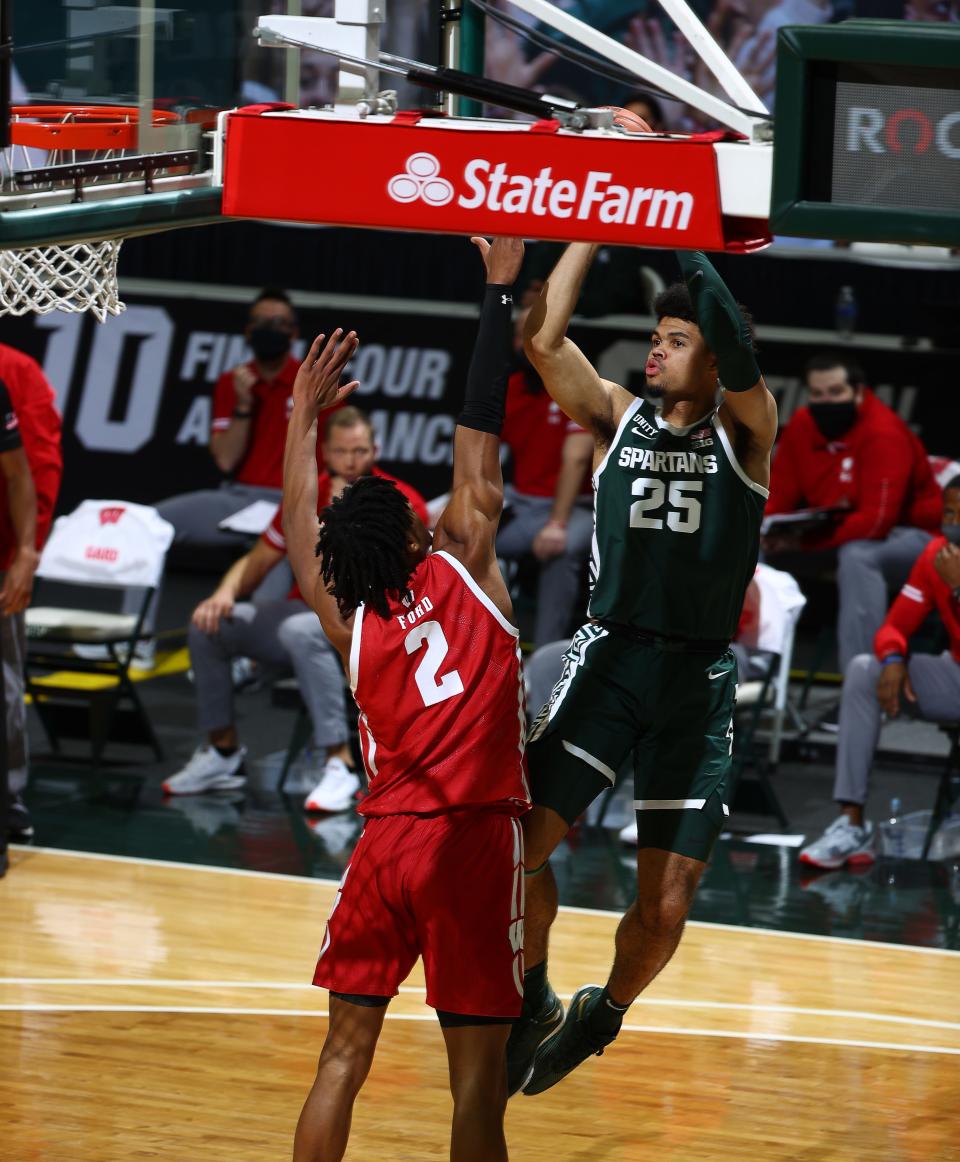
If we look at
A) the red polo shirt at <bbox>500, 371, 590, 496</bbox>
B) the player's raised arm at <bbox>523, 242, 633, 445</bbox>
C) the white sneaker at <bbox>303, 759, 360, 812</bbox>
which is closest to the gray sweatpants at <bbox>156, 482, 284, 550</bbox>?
the red polo shirt at <bbox>500, 371, 590, 496</bbox>

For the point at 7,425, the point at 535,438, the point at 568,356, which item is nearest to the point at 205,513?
the point at 535,438

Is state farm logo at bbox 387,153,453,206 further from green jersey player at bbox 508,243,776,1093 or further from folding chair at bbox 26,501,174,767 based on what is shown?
folding chair at bbox 26,501,174,767

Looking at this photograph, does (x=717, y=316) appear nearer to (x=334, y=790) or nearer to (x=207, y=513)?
(x=334, y=790)

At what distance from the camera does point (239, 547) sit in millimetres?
11109

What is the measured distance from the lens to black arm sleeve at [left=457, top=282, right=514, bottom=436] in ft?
15.5

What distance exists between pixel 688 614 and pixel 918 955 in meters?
2.64

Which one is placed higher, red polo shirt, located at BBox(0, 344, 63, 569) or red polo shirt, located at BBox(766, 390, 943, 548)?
red polo shirt, located at BBox(0, 344, 63, 569)

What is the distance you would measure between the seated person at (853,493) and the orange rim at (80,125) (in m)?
5.02

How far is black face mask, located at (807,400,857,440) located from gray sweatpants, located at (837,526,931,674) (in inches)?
22.1

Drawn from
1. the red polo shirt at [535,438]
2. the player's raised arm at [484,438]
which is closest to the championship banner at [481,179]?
the player's raised arm at [484,438]

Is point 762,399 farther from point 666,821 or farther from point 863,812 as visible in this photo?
point 863,812

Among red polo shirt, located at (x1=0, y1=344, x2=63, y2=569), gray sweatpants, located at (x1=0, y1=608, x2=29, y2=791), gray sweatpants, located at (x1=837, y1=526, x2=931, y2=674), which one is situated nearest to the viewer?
gray sweatpants, located at (x1=0, y1=608, x2=29, y2=791)

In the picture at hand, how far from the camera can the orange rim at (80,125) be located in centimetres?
506

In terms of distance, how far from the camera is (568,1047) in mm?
5496
